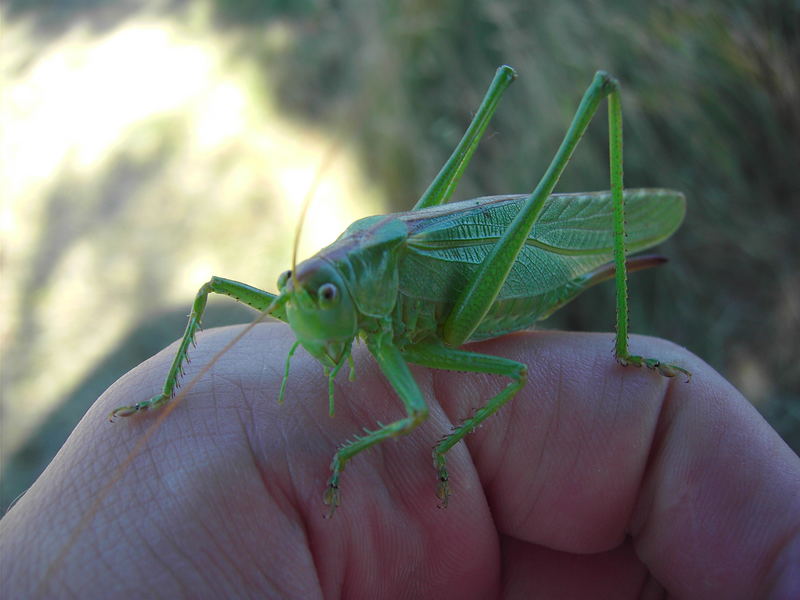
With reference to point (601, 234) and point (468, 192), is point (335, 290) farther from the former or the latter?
point (468, 192)

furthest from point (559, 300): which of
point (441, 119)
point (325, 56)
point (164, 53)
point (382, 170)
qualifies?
point (164, 53)

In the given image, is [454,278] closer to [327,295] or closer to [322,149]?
[327,295]

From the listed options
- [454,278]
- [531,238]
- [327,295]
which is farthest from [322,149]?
[327,295]

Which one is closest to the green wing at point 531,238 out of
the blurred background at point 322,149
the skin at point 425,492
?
the skin at point 425,492

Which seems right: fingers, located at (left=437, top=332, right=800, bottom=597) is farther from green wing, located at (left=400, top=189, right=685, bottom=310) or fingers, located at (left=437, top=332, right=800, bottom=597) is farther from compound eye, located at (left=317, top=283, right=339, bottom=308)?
compound eye, located at (left=317, top=283, right=339, bottom=308)

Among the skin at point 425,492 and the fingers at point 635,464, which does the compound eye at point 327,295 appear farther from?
the fingers at point 635,464
